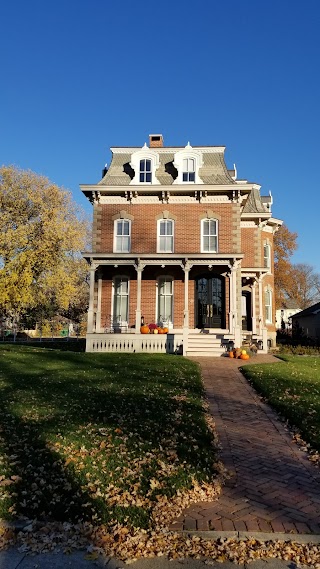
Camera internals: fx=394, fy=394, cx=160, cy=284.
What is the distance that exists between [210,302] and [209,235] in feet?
11.5

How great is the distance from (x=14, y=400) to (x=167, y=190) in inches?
577

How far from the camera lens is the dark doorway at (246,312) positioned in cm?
2380

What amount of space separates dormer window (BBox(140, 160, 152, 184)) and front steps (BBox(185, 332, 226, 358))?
28.7 feet

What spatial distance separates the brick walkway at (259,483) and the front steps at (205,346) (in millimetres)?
8757

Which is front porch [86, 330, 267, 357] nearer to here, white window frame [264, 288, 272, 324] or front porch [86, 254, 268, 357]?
front porch [86, 254, 268, 357]

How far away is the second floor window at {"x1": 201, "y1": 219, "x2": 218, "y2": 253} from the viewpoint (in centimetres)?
2061

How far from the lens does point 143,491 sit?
14.3ft

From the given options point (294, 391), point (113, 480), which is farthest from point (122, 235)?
point (113, 480)

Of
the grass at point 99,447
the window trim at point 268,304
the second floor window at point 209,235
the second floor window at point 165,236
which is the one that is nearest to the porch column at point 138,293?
the second floor window at point 165,236

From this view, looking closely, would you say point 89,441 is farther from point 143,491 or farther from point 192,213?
point 192,213

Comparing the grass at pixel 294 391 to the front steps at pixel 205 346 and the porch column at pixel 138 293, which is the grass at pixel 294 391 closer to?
the front steps at pixel 205 346

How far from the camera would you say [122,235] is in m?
21.0

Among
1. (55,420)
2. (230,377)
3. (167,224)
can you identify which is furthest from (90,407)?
(167,224)

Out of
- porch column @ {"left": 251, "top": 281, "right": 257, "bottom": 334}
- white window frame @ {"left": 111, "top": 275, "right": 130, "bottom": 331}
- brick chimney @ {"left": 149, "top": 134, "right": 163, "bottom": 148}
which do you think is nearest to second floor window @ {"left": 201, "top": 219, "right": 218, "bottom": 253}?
white window frame @ {"left": 111, "top": 275, "right": 130, "bottom": 331}
